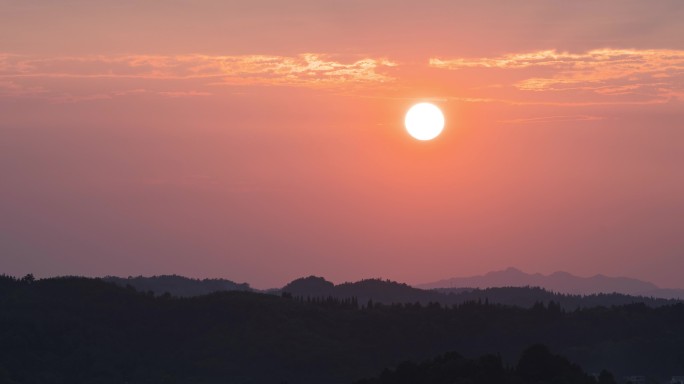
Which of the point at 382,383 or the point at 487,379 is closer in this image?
the point at 487,379

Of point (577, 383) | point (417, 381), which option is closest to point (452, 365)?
point (417, 381)

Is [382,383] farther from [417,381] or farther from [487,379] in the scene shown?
[487,379]

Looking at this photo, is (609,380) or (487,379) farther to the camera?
(609,380)

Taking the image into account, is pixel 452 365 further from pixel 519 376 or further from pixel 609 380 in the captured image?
pixel 609 380

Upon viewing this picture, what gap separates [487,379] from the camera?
11506cm

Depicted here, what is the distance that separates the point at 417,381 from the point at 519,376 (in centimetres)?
1019

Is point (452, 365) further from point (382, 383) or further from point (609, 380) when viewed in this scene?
point (609, 380)

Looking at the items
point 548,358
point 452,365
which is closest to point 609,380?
point 548,358

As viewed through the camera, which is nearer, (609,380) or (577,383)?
(577,383)

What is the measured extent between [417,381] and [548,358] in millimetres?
12836

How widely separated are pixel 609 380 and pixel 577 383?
33.9ft

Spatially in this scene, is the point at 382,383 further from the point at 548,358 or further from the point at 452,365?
the point at 548,358

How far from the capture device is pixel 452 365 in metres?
121

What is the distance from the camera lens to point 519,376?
119375mm
